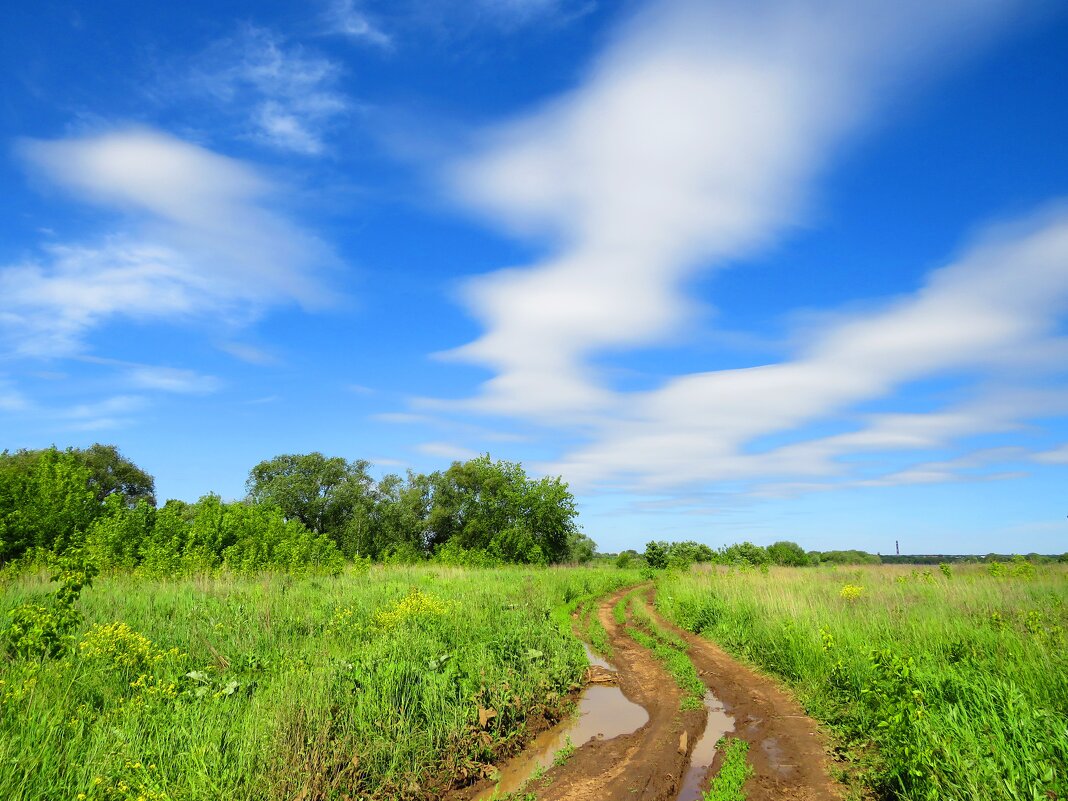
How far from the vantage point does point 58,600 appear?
26.0 feet

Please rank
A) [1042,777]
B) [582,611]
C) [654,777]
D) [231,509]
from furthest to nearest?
[231,509] → [582,611] → [654,777] → [1042,777]

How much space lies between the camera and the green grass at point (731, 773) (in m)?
6.52

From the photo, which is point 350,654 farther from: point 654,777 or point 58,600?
point 654,777

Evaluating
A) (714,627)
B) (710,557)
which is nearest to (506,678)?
(714,627)

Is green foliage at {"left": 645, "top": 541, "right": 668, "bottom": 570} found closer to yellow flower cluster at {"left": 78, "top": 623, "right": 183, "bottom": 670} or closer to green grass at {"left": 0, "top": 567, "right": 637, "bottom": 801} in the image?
green grass at {"left": 0, "top": 567, "right": 637, "bottom": 801}

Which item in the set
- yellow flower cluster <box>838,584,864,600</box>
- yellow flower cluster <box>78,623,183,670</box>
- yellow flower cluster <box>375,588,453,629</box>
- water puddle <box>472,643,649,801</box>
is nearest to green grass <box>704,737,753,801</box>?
water puddle <box>472,643,649,801</box>

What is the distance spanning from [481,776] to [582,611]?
54.1 feet

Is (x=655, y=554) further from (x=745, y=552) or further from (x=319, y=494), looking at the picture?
Answer: (x=319, y=494)

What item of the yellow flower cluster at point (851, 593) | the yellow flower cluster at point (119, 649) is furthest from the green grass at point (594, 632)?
the yellow flower cluster at point (119, 649)

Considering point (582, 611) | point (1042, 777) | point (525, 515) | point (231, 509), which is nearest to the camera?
point (1042, 777)

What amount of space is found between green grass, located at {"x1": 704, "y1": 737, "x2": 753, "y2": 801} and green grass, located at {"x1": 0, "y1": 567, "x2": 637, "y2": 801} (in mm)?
3058

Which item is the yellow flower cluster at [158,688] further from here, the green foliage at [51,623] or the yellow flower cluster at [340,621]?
the yellow flower cluster at [340,621]

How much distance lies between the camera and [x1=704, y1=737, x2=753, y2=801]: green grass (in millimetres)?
6516

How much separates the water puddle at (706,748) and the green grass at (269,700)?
8.73ft
